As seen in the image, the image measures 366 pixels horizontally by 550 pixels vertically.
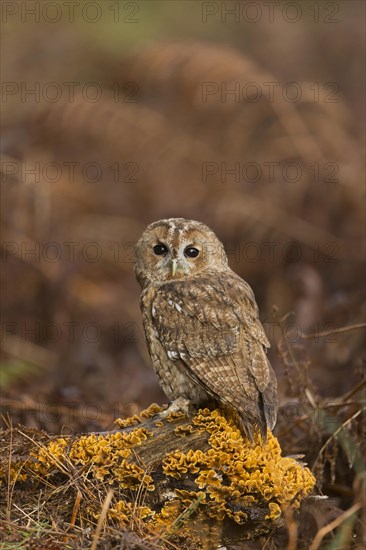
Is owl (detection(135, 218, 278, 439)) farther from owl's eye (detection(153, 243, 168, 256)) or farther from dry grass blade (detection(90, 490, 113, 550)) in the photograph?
dry grass blade (detection(90, 490, 113, 550))

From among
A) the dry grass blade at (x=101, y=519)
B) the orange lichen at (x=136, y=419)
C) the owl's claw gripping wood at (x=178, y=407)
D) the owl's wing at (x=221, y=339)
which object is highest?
the owl's wing at (x=221, y=339)

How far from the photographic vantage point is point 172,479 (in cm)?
356

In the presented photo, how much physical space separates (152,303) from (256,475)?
1266mm

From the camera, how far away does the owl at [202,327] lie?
3.84 metres

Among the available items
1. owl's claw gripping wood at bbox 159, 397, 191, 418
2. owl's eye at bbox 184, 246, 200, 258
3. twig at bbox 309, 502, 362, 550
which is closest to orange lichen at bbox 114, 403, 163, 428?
owl's claw gripping wood at bbox 159, 397, 191, 418

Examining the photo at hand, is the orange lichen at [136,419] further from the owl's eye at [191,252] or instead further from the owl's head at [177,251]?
the owl's eye at [191,252]

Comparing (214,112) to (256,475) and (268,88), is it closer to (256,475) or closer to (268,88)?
(268,88)

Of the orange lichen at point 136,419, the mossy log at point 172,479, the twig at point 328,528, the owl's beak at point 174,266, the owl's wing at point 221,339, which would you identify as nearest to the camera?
the twig at point 328,528

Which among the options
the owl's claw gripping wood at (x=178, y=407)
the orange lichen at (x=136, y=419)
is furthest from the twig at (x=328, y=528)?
the orange lichen at (x=136, y=419)

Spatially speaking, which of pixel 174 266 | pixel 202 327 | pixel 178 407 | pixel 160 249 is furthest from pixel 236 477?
pixel 160 249

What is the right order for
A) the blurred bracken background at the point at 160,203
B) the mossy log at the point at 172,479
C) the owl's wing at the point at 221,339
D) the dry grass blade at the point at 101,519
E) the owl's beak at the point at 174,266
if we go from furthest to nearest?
the blurred bracken background at the point at 160,203 → the owl's beak at the point at 174,266 → the owl's wing at the point at 221,339 → the mossy log at the point at 172,479 → the dry grass blade at the point at 101,519

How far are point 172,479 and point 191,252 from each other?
4.69 feet

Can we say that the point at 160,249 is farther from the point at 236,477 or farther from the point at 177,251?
the point at 236,477

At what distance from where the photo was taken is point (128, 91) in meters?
9.36
